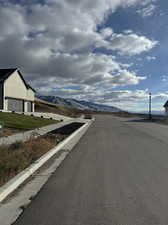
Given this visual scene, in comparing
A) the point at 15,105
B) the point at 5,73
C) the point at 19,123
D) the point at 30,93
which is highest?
the point at 5,73

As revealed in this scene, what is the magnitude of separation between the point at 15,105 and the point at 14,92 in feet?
7.28

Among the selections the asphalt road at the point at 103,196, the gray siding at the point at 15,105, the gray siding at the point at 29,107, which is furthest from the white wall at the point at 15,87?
the asphalt road at the point at 103,196

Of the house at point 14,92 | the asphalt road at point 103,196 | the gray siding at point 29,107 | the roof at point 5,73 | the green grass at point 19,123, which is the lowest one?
the asphalt road at point 103,196

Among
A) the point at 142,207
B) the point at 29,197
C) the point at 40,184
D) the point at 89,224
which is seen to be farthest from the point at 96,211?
the point at 40,184

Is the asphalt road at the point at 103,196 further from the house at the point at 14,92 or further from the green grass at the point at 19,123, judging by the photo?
the house at the point at 14,92

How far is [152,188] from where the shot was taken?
4.88 metres

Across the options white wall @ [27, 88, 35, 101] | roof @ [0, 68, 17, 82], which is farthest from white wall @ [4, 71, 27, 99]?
white wall @ [27, 88, 35, 101]

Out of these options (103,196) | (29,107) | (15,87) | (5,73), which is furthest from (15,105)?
(103,196)

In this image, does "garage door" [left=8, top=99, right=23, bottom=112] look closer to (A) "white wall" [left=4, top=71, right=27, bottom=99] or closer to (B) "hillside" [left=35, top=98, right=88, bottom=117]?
(A) "white wall" [left=4, top=71, right=27, bottom=99]

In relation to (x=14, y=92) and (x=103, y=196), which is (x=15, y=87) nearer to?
(x=14, y=92)

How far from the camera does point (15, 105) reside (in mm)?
36000

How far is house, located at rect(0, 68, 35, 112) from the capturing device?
32.4 m

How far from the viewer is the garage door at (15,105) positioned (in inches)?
1357

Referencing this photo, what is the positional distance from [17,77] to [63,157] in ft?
101
